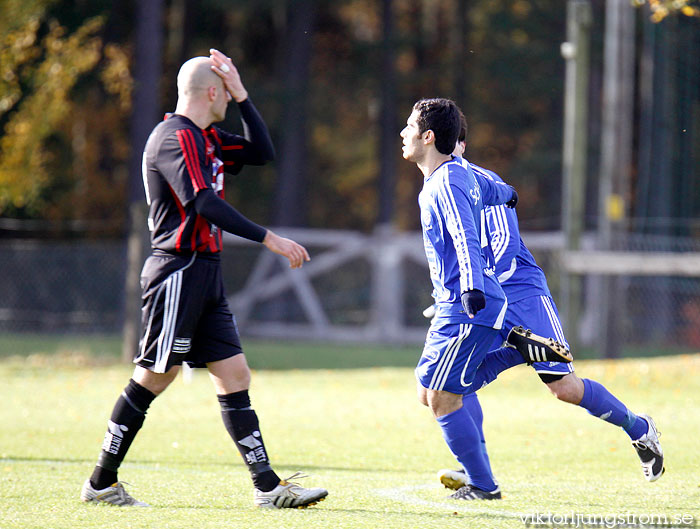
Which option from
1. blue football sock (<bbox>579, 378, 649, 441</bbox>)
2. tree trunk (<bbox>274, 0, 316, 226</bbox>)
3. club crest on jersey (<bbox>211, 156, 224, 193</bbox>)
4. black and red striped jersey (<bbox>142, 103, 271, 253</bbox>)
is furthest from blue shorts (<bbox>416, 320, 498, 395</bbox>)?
tree trunk (<bbox>274, 0, 316, 226</bbox>)

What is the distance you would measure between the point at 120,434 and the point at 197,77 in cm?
182

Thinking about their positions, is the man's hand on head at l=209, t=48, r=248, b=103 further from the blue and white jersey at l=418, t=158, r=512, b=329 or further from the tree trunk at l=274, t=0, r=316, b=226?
the tree trunk at l=274, t=0, r=316, b=226

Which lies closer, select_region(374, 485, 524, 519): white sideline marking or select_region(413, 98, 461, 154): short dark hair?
select_region(374, 485, 524, 519): white sideline marking

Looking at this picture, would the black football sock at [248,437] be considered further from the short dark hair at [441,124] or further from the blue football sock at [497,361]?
the short dark hair at [441,124]

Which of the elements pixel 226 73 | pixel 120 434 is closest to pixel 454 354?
pixel 120 434

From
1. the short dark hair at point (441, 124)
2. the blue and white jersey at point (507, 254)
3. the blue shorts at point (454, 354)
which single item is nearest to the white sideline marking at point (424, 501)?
the blue shorts at point (454, 354)

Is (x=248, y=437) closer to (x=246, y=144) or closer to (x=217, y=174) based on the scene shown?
(x=217, y=174)

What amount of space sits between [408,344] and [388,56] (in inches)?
444

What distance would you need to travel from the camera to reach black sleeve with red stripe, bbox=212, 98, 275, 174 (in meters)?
5.57

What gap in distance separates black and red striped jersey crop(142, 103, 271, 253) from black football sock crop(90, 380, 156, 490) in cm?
75

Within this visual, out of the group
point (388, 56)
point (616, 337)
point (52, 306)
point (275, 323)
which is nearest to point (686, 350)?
point (616, 337)

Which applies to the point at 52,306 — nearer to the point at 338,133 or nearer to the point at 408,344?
the point at 408,344

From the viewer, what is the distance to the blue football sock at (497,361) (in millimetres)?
5672

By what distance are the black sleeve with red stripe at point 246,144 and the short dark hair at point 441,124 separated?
84 cm
